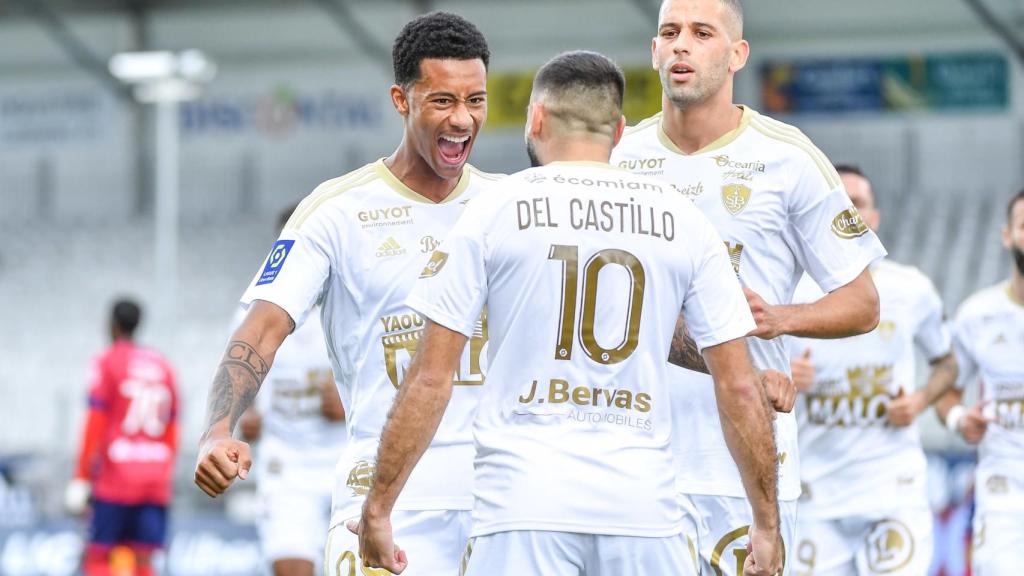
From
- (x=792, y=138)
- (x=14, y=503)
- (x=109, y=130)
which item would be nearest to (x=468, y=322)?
Result: (x=792, y=138)

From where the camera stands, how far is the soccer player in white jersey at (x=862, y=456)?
7609 millimetres

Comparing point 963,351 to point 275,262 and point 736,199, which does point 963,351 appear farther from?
point 275,262

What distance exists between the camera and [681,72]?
5.45 m

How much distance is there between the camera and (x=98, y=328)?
28.9 meters

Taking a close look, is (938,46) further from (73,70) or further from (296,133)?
(73,70)

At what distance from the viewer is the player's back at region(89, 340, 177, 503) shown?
1311 cm

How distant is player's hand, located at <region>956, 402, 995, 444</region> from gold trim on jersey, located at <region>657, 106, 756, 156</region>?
3.30m

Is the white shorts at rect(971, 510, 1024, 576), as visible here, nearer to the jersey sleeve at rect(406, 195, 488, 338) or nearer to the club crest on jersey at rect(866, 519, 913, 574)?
the club crest on jersey at rect(866, 519, 913, 574)

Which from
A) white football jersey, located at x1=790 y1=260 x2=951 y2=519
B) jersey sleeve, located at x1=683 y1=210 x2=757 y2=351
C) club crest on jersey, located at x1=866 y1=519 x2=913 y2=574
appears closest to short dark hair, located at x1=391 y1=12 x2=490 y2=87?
jersey sleeve, located at x1=683 y1=210 x2=757 y2=351

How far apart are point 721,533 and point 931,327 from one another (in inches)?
133

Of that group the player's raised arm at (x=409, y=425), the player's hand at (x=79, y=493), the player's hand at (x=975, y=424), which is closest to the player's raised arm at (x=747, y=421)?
the player's raised arm at (x=409, y=425)

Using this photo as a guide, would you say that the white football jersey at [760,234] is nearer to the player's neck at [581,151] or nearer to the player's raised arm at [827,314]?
the player's raised arm at [827,314]

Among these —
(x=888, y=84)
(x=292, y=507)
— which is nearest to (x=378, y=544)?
(x=292, y=507)

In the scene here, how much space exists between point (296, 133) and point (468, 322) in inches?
1080
